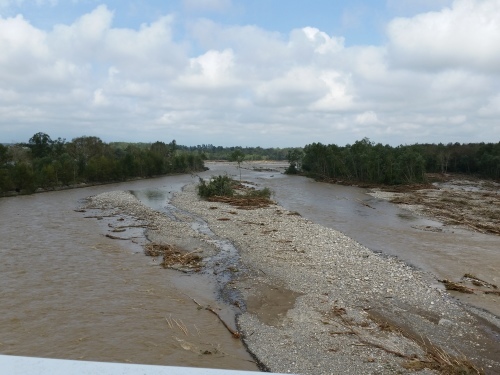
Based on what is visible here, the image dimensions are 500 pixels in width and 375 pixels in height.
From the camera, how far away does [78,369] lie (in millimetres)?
1896

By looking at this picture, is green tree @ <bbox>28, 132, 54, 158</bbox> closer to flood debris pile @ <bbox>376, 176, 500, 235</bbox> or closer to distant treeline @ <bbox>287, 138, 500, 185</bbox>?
distant treeline @ <bbox>287, 138, 500, 185</bbox>

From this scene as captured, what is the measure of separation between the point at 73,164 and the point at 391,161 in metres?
49.6

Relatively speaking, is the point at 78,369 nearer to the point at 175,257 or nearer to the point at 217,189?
the point at 175,257

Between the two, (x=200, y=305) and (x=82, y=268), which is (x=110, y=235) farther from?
(x=200, y=305)

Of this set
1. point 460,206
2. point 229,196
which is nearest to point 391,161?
point 460,206

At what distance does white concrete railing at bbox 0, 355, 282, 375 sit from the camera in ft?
6.16

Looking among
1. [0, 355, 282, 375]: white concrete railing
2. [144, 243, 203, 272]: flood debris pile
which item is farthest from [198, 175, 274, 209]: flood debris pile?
[0, 355, 282, 375]: white concrete railing

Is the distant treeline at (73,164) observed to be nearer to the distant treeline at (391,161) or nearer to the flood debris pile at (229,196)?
the flood debris pile at (229,196)

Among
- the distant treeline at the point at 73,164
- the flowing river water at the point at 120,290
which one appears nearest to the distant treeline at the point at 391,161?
the distant treeline at the point at 73,164

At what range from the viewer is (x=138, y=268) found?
55.5 feet

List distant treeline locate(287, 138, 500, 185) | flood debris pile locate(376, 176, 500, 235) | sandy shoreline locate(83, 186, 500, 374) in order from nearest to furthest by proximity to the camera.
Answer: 1. sandy shoreline locate(83, 186, 500, 374)
2. flood debris pile locate(376, 176, 500, 235)
3. distant treeline locate(287, 138, 500, 185)

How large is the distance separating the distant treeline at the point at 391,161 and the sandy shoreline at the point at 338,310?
43738 mm

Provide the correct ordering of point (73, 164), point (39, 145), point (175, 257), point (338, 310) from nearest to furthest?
point (338, 310) < point (175, 257) < point (73, 164) < point (39, 145)

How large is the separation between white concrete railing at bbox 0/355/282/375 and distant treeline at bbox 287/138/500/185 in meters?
63.2
